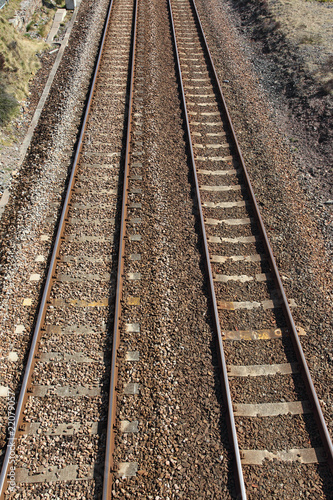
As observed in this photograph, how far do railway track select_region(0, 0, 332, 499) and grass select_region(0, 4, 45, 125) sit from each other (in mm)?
2827

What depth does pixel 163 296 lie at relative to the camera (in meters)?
6.98

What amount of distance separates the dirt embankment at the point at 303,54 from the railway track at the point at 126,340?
301cm

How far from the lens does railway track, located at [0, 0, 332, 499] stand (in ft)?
16.8

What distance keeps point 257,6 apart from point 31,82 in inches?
477

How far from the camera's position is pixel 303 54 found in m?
14.1

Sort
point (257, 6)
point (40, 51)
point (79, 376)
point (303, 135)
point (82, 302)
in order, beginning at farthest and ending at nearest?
point (257, 6) → point (40, 51) → point (303, 135) → point (82, 302) → point (79, 376)

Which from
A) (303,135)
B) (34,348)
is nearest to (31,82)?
(303,135)

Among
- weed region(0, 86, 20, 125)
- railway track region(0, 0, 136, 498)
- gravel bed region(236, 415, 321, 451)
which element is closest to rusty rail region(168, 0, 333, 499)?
gravel bed region(236, 415, 321, 451)

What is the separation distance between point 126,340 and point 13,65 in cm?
1106

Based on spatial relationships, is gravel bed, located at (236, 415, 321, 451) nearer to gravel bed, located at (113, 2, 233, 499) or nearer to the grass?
gravel bed, located at (113, 2, 233, 499)

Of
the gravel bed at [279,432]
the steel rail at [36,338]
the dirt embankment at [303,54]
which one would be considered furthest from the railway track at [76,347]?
the dirt embankment at [303,54]

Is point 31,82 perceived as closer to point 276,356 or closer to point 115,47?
point 115,47

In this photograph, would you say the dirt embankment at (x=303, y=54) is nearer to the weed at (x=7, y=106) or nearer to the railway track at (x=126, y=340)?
the railway track at (x=126, y=340)

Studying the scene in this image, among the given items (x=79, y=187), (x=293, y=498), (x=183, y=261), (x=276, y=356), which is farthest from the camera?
(x=79, y=187)
